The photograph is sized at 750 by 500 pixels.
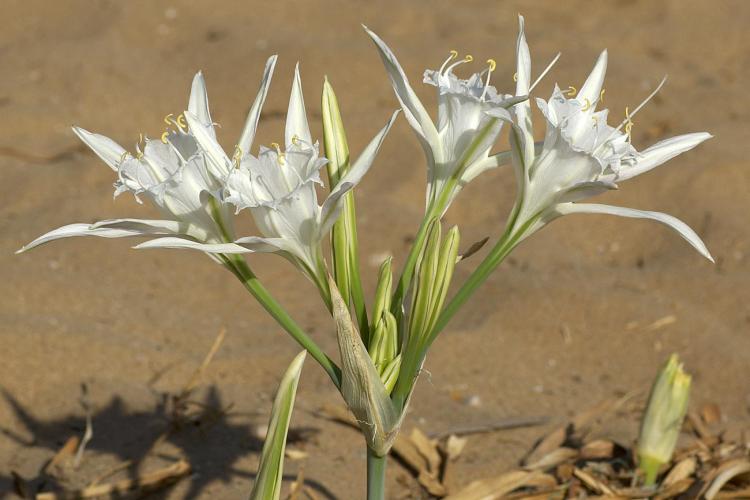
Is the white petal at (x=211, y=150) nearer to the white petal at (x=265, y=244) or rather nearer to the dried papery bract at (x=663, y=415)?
the white petal at (x=265, y=244)

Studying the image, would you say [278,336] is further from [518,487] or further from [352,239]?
[352,239]

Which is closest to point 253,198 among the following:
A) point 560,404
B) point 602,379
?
point 560,404

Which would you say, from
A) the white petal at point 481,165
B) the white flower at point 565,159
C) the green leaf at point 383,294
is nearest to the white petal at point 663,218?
the white flower at point 565,159

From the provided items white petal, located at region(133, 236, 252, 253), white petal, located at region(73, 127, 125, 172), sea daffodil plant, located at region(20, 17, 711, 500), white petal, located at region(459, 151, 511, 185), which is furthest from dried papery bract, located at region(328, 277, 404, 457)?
white petal, located at region(73, 127, 125, 172)

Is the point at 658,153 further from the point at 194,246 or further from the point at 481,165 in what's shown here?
the point at 194,246

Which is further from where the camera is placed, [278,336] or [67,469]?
[278,336]

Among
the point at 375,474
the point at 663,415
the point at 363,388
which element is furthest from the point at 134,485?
the point at 663,415

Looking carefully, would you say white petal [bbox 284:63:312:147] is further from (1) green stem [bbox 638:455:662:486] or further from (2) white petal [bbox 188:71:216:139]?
(1) green stem [bbox 638:455:662:486]
